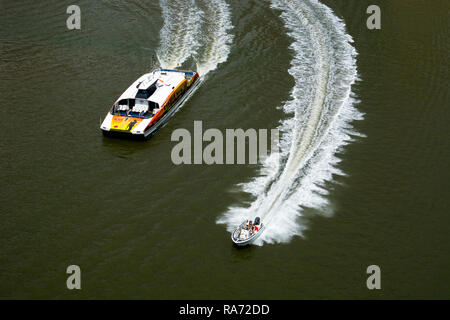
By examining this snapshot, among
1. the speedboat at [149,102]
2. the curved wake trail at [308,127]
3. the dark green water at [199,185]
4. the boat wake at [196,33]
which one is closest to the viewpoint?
the dark green water at [199,185]

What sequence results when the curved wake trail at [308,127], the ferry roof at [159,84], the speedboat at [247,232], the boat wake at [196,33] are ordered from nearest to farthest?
the speedboat at [247,232] → the curved wake trail at [308,127] → the ferry roof at [159,84] → the boat wake at [196,33]

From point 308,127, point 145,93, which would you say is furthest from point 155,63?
point 308,127

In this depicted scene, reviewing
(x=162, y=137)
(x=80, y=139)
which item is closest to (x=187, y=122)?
(x=162, y=137)

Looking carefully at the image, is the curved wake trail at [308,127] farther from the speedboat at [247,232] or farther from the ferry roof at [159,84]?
the ferry roof at [159,84]

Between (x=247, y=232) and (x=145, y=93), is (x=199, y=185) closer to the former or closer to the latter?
(x=247, y=232)

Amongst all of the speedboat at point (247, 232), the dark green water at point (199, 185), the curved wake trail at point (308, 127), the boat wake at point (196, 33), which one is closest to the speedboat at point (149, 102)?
the dark green water at point (199, 185)

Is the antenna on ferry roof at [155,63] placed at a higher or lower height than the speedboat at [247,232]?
higher
